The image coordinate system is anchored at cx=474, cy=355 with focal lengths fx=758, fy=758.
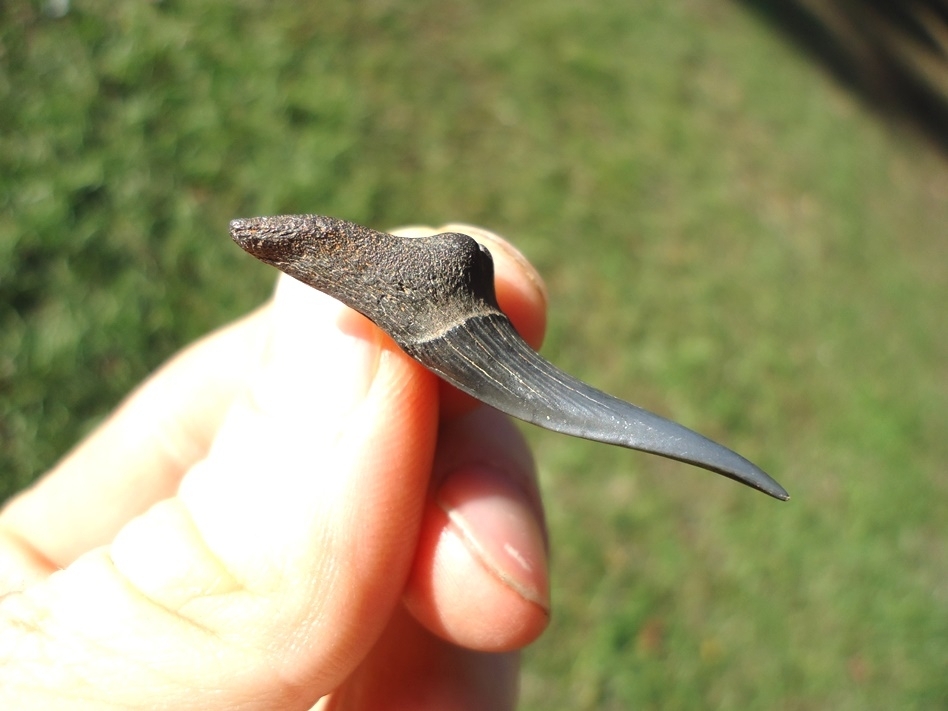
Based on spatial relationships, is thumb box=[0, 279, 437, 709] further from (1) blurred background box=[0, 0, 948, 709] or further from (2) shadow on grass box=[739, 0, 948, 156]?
(2) shadow on grass box=[739, 0, 948, 156]


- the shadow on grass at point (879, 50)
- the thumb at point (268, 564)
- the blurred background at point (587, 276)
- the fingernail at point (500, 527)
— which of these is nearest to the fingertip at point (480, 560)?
the fingernail at point (500, 527)

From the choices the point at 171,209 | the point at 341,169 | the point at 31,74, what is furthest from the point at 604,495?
the point at 31,74

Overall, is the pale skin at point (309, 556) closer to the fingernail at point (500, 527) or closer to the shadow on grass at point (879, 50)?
the fingernail at point (500, 527)

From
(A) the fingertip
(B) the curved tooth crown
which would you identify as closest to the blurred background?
(A) the fingertip

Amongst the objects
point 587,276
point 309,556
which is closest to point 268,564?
point 309,556

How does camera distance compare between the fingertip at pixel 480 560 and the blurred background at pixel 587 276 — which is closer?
the fingertip at pixel 480 560

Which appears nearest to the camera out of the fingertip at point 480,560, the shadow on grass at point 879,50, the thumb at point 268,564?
the thumb at point 268,564
